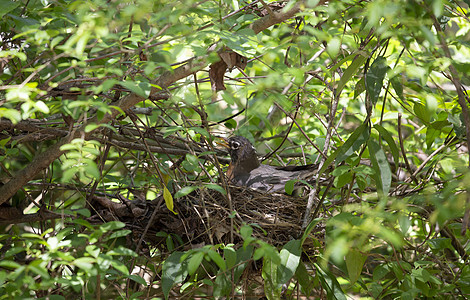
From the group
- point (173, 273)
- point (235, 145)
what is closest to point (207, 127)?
point (173, 273)

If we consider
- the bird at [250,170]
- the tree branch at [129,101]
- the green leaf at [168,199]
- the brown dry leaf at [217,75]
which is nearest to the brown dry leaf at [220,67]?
the brown dry leaf at [217,75]

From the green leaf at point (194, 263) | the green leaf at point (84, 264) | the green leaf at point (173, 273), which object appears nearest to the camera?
the green leaf at point (84, 264)

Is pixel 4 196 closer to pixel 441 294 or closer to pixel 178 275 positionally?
pixel 178 275

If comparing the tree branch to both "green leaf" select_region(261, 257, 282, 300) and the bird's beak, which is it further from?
the bird's beak

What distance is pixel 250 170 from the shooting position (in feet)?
8.71

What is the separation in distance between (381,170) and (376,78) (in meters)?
0.28

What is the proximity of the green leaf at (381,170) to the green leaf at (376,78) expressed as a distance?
0.53 feet

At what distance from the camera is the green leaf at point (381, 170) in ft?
4.80

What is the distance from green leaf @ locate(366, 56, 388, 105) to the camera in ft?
4.92

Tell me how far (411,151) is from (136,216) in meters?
1.73

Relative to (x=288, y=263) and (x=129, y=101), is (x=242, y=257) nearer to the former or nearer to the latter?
(x=288, y=263)

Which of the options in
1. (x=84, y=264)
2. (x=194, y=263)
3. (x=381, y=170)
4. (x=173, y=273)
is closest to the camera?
(x=84, y=264)

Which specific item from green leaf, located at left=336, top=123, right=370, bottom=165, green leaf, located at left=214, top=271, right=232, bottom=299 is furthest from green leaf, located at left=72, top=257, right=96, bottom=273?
green leaf, located at left=336, top=123, right=370, bottom=165

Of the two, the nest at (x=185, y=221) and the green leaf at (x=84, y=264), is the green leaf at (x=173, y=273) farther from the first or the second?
the green leaf at (x=84, y=264)
